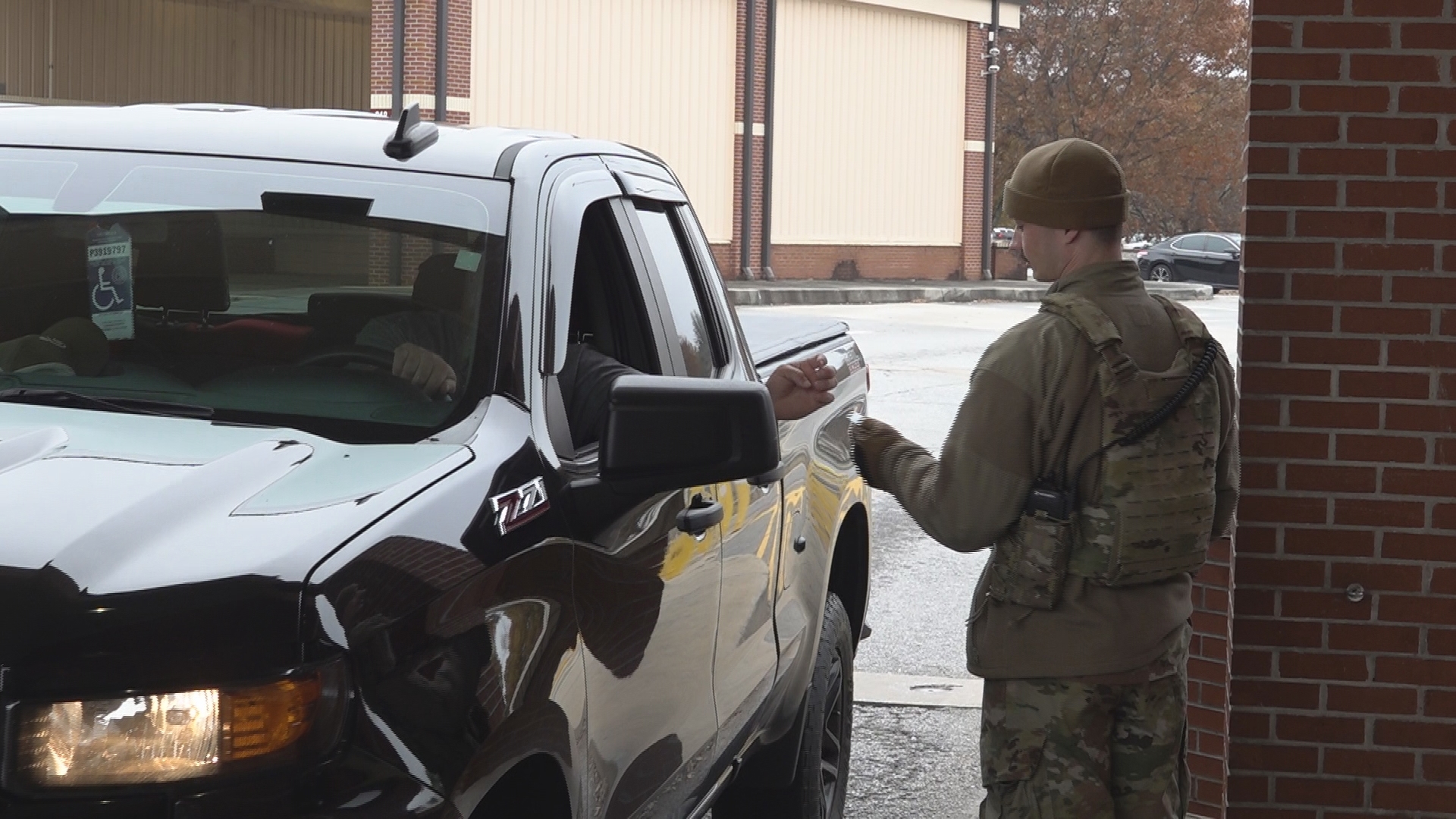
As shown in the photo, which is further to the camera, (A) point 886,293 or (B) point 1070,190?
(A) point 886,293

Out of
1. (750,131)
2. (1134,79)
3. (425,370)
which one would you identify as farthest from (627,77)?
(425,370)

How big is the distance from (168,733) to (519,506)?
2.47 ft

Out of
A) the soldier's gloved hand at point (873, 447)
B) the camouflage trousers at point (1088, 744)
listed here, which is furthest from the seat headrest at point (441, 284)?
the camouflage trousers at point (1088, 744)

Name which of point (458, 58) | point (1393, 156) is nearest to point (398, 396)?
point (1393, 156)

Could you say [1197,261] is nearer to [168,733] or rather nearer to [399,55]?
[399,55]

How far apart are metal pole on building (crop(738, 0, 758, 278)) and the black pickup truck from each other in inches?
1225

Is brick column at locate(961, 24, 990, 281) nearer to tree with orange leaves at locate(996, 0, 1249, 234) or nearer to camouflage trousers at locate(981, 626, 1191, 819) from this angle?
tree with orange leaves at locate(996, 0, 1249, 234)

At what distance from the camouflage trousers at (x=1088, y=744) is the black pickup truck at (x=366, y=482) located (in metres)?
0.59

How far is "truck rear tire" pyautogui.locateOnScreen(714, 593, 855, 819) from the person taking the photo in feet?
15.5

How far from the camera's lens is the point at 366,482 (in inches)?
95.4

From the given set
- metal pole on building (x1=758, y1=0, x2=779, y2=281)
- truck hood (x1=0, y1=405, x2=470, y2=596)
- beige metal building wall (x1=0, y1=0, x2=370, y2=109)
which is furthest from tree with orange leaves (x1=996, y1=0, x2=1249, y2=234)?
truck hood (x1=0, y1=405, x2=470, y2=596)

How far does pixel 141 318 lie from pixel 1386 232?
2.95 m

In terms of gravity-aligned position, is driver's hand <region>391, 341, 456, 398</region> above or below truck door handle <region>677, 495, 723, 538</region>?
above

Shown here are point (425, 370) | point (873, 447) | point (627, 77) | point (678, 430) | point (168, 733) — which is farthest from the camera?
point (627, 77)
